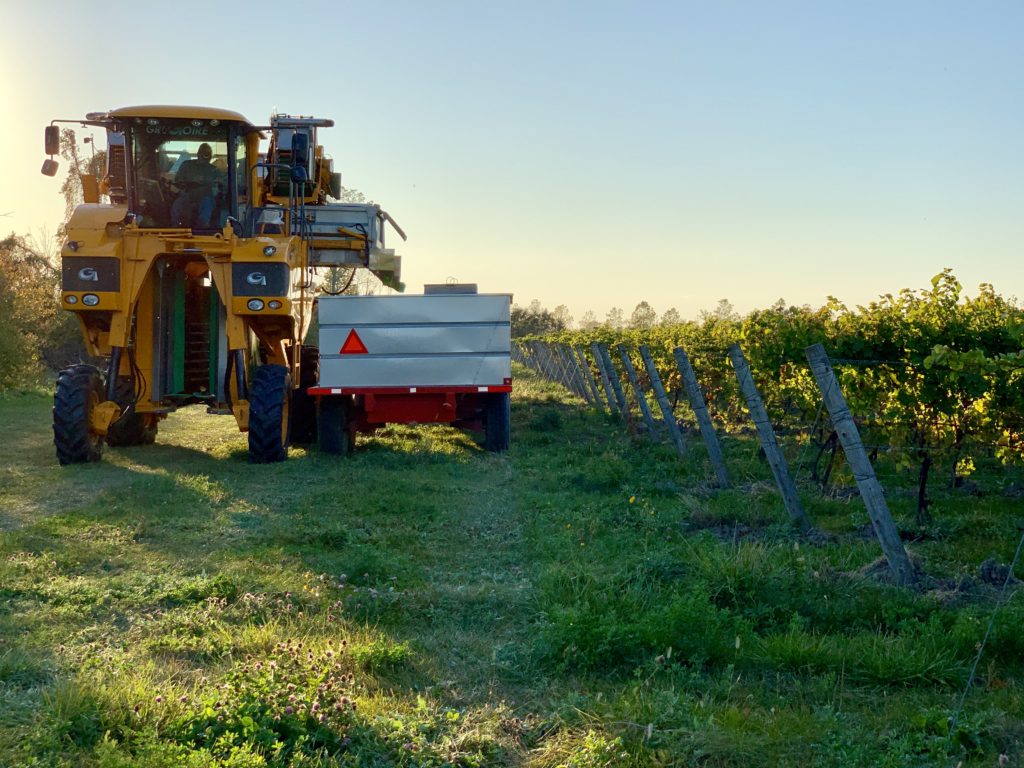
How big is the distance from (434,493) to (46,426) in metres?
9.29

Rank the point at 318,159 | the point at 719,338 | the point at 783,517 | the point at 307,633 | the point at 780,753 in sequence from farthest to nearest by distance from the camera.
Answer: the point at 719,338 < the point at 318,159 < the point at 783,517 < the point at 307,633 < the point at 780,753

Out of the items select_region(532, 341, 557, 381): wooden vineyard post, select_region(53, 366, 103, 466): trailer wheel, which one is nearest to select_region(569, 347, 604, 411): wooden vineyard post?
select_region(532, 341, 557, 381): wooden vineyard post

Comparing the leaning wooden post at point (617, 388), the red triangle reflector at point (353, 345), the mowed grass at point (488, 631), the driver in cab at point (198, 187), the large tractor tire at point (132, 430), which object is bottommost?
the mowed grass at point (488, 631)

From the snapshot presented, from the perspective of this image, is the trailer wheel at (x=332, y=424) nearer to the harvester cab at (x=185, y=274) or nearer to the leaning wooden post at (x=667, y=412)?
the harvester cab at (x=185, y=274)

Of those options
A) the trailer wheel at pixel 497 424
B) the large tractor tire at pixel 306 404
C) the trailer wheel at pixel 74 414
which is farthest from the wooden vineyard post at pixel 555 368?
the trailer wheel at pixel 74 414

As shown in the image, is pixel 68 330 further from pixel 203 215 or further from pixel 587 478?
pixel 587 478

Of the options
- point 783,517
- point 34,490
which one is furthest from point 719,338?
point 34,490

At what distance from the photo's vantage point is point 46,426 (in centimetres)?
1669

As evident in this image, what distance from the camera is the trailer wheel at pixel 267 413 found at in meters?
11.8

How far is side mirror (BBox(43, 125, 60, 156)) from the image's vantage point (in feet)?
37.6

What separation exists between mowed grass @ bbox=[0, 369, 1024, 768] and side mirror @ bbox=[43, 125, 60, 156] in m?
3.78

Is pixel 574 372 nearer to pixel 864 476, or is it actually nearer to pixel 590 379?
pixel 590 379

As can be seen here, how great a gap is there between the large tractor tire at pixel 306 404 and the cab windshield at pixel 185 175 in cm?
271

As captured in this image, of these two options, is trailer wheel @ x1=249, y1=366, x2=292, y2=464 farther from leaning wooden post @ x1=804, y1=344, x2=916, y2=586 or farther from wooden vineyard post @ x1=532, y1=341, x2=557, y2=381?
wooden vineyard post @ x1=532, y1=341, x2=557, y2=381
